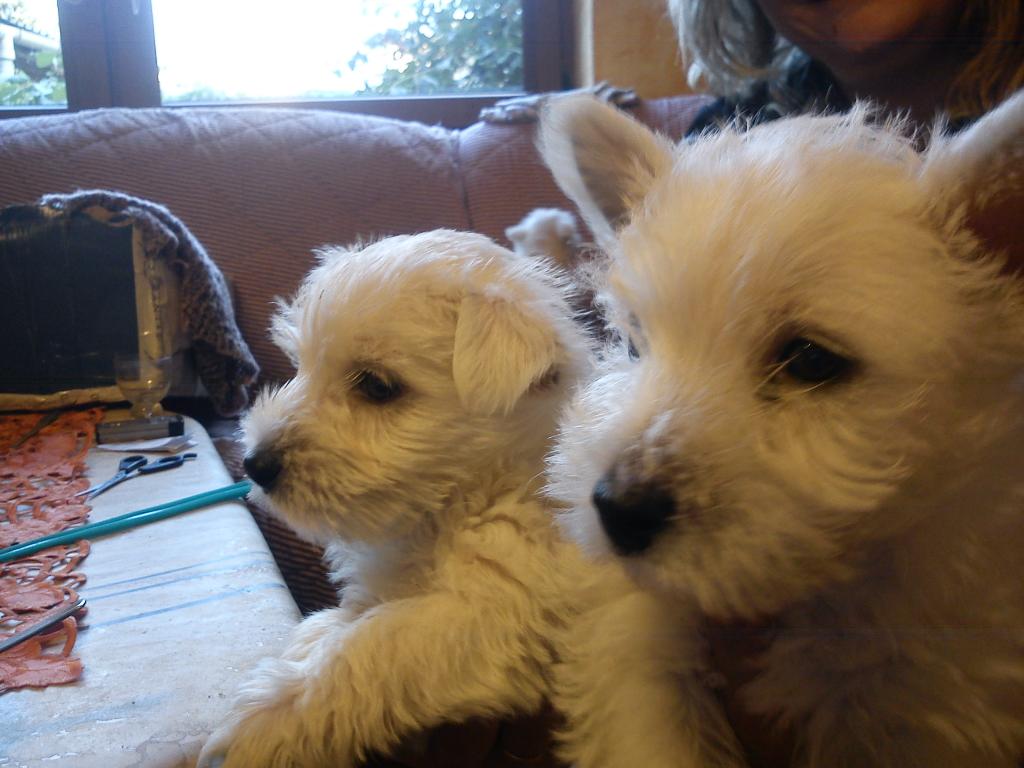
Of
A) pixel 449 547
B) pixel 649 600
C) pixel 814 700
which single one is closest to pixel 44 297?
pixel 449 547

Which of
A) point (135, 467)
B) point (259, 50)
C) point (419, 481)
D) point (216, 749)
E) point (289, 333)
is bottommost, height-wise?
point (135, 467)

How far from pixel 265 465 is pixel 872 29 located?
1066mm

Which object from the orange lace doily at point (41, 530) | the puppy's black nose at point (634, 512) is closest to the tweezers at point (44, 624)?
the orange lace doily at point (41, 530)

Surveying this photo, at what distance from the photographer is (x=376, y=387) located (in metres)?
1.06

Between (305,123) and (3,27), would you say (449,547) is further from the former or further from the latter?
(3,27)

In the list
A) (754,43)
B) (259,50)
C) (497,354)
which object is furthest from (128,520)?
(259,50)

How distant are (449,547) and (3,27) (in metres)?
2.73

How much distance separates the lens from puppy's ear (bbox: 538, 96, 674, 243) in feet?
2.88

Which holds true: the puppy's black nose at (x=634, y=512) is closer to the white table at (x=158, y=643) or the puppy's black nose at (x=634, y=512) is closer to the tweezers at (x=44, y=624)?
the white table at (x=158, y=643)

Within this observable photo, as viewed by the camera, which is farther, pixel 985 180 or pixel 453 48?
pixel 453 48

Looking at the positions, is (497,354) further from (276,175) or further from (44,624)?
(276,175)

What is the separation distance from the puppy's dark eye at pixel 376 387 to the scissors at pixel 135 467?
59 cm

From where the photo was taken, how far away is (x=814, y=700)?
0.79m

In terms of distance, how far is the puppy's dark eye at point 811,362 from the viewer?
662 mm
